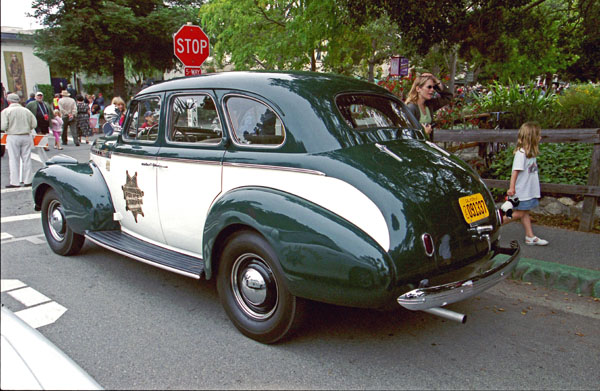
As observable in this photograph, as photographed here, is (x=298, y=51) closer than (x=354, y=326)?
No

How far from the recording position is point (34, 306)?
4168 millimetres

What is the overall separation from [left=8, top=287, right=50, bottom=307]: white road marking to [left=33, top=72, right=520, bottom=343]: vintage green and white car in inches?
28.4

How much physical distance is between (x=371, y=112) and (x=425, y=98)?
2219 millimetres

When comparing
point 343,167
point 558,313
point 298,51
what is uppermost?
point 298,51

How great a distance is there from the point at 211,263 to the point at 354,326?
124 cm

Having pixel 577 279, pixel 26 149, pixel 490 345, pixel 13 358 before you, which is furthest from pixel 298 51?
pixel 13 358

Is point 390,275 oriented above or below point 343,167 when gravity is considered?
below

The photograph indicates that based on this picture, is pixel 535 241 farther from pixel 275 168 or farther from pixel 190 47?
pixel 190 47

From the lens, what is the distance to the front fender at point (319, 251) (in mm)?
2910

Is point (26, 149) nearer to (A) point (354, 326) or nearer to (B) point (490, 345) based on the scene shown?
(A) point (354, 326)

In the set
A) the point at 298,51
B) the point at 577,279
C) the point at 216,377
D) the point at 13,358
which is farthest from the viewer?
the point at 298,51

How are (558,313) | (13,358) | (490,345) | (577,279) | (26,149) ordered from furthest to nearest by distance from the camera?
(26,149) < (577,279) < (558,313) < (490,345) < (13,358)

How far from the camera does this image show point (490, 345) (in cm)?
354

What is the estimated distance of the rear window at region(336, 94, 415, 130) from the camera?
3.73 m
